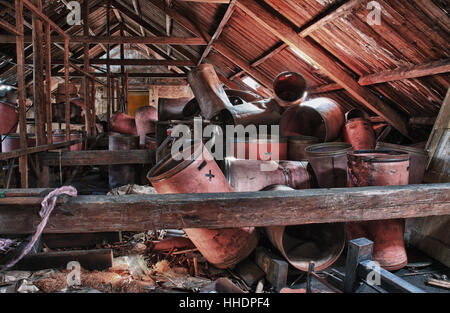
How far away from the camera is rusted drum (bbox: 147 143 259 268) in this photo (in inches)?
99.5

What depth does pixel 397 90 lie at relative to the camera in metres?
4.83

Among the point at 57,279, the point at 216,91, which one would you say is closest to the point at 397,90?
the point at 216,91

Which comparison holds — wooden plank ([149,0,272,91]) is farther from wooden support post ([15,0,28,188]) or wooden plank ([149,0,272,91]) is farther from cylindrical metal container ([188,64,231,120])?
wooden support post ([15,0,28,188])

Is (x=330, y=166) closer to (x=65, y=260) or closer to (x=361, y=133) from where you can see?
(x=361, y=133)

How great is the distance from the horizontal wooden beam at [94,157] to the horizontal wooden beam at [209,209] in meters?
3.73

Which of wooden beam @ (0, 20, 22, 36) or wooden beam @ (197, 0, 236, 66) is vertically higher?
wooden beam @ (197, 0, 236, 66)

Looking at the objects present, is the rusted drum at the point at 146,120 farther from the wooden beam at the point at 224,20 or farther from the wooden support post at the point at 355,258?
the wooden support post at the point at 355,258

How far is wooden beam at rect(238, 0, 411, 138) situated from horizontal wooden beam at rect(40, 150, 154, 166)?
339 centimetres

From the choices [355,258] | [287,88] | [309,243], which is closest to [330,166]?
[309,243]

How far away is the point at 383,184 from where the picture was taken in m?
2.90

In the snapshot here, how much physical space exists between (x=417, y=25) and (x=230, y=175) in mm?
2915

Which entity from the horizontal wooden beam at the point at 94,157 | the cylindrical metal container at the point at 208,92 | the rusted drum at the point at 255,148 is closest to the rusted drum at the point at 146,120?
the cylindrical metal container at the point at 208,92

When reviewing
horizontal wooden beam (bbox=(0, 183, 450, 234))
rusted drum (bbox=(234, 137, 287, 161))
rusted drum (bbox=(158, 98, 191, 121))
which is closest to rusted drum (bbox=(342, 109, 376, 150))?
rusted drum (bbox=(234, 137, 287, 161))

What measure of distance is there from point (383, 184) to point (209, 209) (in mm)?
1995
